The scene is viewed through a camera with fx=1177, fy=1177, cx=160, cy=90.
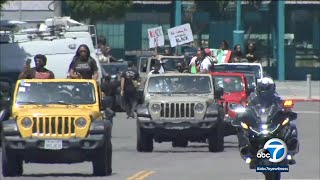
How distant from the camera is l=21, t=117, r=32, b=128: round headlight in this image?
17.9m

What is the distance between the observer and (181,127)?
917 inches

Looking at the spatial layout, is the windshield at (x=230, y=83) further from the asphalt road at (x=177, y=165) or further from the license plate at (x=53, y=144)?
the license plate at (x=53, y=144)

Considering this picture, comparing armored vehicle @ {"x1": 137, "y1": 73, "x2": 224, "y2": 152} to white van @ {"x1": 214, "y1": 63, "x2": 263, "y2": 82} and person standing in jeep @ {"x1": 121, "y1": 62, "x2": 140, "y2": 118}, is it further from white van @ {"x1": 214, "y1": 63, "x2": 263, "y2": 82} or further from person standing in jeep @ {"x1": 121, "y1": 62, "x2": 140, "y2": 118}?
person standing in jeep @ {"x1": 121, "y1": 62, "x2": 140, "y2": 118}

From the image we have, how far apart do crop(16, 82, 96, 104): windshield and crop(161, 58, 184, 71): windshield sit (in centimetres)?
1783

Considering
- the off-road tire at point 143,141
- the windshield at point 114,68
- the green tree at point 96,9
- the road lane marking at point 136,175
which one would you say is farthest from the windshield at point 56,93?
the green tree at point 96,9

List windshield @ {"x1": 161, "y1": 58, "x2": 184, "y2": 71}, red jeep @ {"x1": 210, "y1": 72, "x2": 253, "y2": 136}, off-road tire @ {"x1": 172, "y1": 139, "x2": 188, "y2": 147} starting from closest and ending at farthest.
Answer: off-road tire @ {"x1": 172, "y1": 139, "x2": 188, "y2": 147} → red jeep @ {"x1": 210, "y1": 72, "x2": 253, "y2": 136} → windshield @ {"x1": 161, "y1": 58, "x2": 184, "y2": 71}

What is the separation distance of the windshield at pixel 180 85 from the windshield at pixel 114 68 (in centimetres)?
1333

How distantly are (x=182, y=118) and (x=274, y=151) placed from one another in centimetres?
1176

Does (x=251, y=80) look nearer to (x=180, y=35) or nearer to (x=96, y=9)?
(x=180, y=35)

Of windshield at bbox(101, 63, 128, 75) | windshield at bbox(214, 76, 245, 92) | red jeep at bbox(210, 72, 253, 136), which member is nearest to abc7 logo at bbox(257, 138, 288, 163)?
→ red jeep at bbox(210, 72, 253, 136)

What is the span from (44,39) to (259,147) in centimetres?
2237

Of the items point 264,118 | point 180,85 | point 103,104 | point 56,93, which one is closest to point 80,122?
point 103,104

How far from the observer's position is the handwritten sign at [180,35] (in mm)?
39812

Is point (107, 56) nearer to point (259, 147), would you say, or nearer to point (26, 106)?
point (26, 106)
